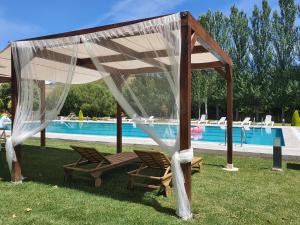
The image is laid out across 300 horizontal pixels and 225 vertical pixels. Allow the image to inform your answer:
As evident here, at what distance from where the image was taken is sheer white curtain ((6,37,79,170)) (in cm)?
615

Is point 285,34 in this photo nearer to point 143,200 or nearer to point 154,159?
point 154,159

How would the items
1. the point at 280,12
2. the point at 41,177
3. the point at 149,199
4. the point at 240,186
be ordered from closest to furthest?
the point at 149,199 < the point at 240,186 < the point at 41,177 < the point at 280,12

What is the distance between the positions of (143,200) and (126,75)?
2223 mm

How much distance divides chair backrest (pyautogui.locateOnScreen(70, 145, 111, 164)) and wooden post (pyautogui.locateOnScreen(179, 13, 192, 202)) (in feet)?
7.43

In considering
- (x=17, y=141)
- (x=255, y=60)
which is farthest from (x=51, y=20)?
(x=255, y=60)

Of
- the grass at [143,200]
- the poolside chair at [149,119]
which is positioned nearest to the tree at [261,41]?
the grass at [143,200]

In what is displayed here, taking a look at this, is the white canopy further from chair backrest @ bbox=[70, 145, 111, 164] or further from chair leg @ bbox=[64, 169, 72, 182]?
chair leg @ bbox=[64, 169, 72, 182]

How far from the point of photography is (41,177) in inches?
263

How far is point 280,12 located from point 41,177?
2912 cm

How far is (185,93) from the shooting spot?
15.0 ft

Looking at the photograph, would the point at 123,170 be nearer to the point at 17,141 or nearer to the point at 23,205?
the point at 17,141

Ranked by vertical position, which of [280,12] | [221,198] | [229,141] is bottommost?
[221,198]

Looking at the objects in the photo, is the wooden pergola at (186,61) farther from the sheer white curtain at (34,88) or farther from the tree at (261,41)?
the tree at (261,41)

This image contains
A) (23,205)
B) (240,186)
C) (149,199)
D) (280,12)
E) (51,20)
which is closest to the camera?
(23,205)
